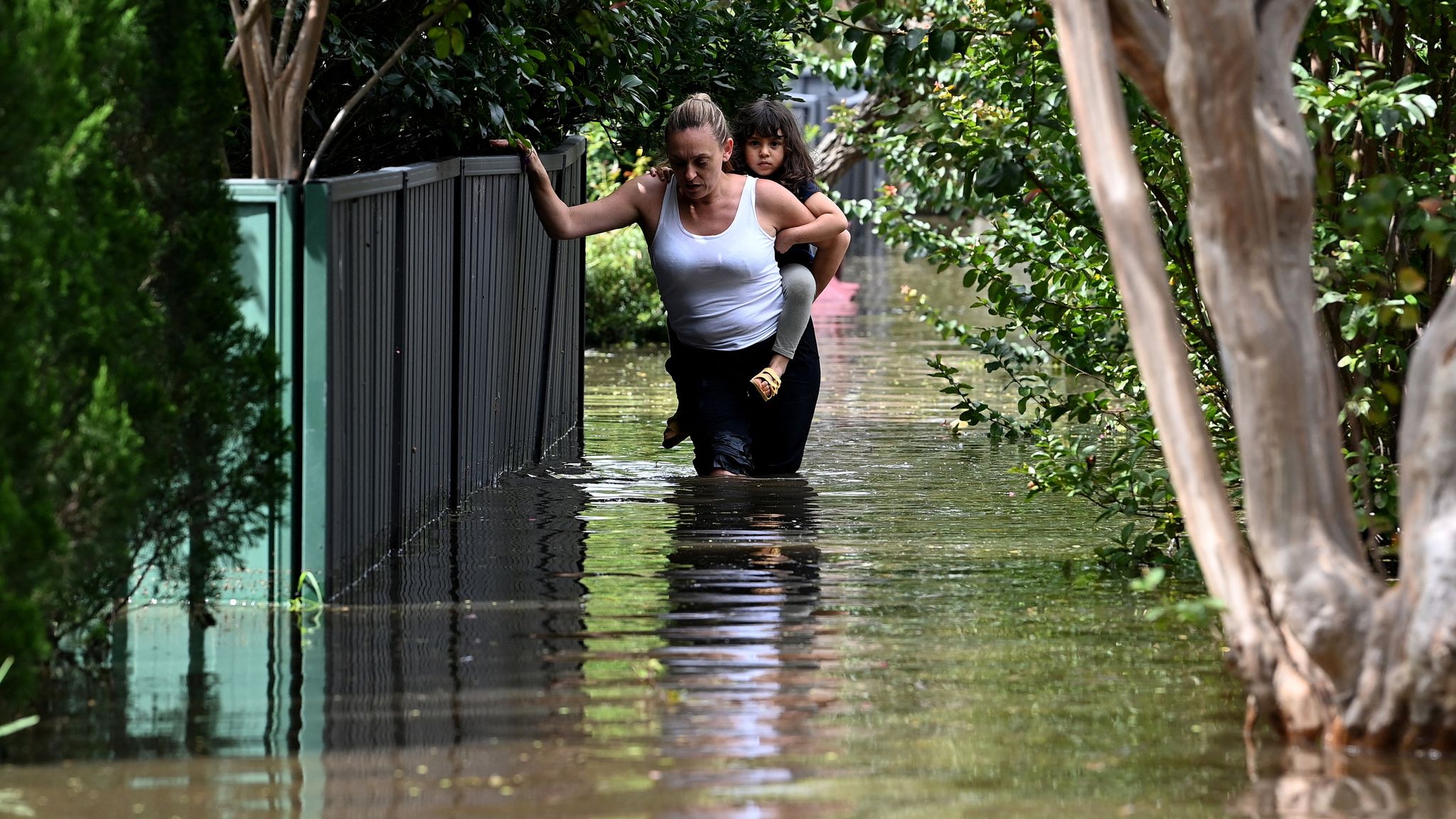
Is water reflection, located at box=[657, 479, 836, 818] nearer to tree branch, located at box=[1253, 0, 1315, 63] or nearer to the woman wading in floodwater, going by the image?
the woman wading in floodwater

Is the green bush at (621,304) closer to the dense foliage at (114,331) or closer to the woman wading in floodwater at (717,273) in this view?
the woman wading in floodwater at (717,273)

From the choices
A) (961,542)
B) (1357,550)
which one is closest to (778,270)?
(961,542)

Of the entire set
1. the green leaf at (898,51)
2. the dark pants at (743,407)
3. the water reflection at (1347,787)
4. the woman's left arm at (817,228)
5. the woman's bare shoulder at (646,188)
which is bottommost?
the water reflection at (1347,787)

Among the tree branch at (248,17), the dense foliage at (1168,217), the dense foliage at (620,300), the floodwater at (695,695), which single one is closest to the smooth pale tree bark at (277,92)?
the tree branch at (248,17)

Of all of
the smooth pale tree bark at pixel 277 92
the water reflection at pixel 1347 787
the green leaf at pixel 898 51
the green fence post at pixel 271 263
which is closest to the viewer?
the water reflection at pixel 1347 787

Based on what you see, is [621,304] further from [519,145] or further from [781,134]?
[519,145]

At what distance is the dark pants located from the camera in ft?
31.2

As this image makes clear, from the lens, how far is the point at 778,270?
9531 millimetres

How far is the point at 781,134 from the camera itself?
9.69 metres

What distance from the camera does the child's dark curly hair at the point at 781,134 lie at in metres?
9.68

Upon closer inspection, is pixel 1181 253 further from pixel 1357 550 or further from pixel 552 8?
pixel 552 8

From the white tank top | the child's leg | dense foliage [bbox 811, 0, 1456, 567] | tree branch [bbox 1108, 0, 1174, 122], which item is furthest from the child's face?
tree branch [bbox 1108, 0, 1174, 122]

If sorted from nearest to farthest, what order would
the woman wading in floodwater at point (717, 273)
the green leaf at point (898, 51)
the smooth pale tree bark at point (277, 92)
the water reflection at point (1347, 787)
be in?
the water reflection at point (1347, 787)
the smooth pale tree bark at point (277, 92)
the green leaf at point (898, 51)
the woman wading in floodwater at point (717, 273)

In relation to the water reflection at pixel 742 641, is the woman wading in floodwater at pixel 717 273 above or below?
above
